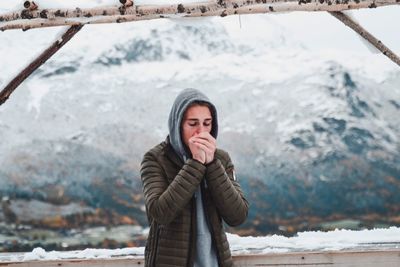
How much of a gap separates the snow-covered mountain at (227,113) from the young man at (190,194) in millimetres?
4136

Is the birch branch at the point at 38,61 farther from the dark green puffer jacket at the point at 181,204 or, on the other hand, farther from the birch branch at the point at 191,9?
the dark green puffer jacket at the point at 181,204

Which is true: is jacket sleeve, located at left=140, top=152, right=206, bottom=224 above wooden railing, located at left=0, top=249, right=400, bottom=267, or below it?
above

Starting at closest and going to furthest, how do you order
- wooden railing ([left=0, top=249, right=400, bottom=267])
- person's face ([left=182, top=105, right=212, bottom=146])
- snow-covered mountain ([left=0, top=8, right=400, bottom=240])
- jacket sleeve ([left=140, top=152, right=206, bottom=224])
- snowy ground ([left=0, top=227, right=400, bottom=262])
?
1. jacket sleeve ([left=140, top=152, right=206, bottom=224])
2. person's face ([left=182, top=105, right=212, bottom=146])
3. wooden railing ([left=0, top=249, right=400, bottom=267])
4. snowy ground ([left=0, top=227, right=400, bottom=262])
5. snow-covered mountain ([left=0, top=8, right=400, bottom=240])

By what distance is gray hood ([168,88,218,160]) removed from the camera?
4.91 feet

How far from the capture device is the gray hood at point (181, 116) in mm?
1497

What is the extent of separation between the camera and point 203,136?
57.1 inches

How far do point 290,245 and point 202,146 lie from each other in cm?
135

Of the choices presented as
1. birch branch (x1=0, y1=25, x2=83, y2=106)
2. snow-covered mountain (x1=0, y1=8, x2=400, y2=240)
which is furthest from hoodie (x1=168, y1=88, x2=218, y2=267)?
snow-covered mountain (x1=0, y1=8, x2=400, y2=240)

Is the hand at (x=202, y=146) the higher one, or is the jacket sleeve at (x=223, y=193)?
the hand at (x=202, y=146)

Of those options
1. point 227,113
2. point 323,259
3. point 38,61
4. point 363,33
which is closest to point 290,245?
point 323,259

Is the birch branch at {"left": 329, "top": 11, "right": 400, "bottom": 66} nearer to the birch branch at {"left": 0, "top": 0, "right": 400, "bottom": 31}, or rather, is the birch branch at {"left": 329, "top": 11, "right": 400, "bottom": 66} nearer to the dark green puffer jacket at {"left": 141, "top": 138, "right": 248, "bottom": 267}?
the birch branch at {"left": 0, "top": 0, "right": 400, "bottom": 31}

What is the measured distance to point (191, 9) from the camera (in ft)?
5.92

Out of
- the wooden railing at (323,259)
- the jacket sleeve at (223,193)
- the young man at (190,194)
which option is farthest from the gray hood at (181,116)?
the wooden railing at (323,259)

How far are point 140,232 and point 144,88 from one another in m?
1.97
